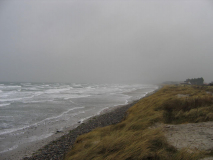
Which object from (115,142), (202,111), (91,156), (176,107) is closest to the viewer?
(91,156)

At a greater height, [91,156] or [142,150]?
[142,150]

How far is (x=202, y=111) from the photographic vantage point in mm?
7512

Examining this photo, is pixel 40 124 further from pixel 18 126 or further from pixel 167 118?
pixel 167 118

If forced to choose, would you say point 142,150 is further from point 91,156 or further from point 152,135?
point 91,156

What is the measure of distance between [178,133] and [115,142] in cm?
261

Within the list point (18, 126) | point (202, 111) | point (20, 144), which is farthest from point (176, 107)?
point (18, 126)

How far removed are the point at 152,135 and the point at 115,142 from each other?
4.46ft

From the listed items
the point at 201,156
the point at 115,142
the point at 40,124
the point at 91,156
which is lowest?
the point at 40,124

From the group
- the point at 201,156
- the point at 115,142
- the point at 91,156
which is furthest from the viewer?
the point at 115,142

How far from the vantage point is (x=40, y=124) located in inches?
468

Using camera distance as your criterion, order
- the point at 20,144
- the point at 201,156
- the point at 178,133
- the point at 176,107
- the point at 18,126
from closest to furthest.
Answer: the point at 201,156, the point at 178,133, the point at 20,144, the point at 176,107, the point at 18,126

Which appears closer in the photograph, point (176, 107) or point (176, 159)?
point (176, 159)

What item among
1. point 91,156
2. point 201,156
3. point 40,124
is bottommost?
point 40,124

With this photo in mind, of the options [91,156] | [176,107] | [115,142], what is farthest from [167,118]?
[91,156]
